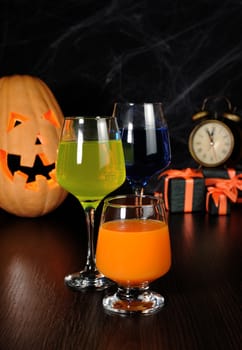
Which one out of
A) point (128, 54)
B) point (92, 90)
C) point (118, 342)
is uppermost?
point (128, 54)

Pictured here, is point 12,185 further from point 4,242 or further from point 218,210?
point 218,210

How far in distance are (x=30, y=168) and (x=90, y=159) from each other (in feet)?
2.00

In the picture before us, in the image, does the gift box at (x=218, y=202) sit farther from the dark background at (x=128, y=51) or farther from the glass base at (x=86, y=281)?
the glass base at (x=86, y=281)

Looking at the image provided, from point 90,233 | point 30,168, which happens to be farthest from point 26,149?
point 90,233

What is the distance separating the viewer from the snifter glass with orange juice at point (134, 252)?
80cm

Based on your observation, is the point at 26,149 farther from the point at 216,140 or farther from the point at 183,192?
the point at 216,140

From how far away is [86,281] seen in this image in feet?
3.06

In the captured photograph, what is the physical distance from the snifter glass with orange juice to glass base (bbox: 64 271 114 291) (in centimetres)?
7

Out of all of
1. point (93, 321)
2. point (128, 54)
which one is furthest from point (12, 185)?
point (93, 321)

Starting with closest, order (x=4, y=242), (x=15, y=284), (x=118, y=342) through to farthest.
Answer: (x=118, y=342) → (x=15, y=284) → (x=4, y=242)

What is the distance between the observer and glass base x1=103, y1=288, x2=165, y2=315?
80 centimetres

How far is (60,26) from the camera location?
180 cm

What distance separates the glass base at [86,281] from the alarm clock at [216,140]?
0.86m

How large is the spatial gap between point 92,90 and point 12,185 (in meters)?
0.52
